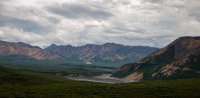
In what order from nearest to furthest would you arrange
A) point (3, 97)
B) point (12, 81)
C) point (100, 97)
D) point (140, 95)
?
1. point (3, 97)
2. point (100, 97)
3. point (140, 95)
4. point (12, 81)

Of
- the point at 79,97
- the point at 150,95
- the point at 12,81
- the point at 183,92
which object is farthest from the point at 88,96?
the point at 12,81

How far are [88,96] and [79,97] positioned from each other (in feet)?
17.3

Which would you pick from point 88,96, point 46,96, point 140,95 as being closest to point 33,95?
point 46,96

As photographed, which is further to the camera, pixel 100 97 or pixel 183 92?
pixel 183 92

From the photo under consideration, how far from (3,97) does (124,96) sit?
47750mm

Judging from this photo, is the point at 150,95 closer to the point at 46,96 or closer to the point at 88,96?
the point at 88,96

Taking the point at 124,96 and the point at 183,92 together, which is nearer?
the point at 124,96

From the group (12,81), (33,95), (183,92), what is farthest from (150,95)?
(12,81)

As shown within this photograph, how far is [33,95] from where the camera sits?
126 m

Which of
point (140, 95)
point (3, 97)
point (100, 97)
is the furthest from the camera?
point (140, 95)

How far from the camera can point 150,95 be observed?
131750mm

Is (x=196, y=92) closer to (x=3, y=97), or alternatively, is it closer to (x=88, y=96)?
(x=88, y=96)

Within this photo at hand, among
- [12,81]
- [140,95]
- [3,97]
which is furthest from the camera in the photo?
[12,81]

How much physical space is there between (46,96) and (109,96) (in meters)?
25.5
